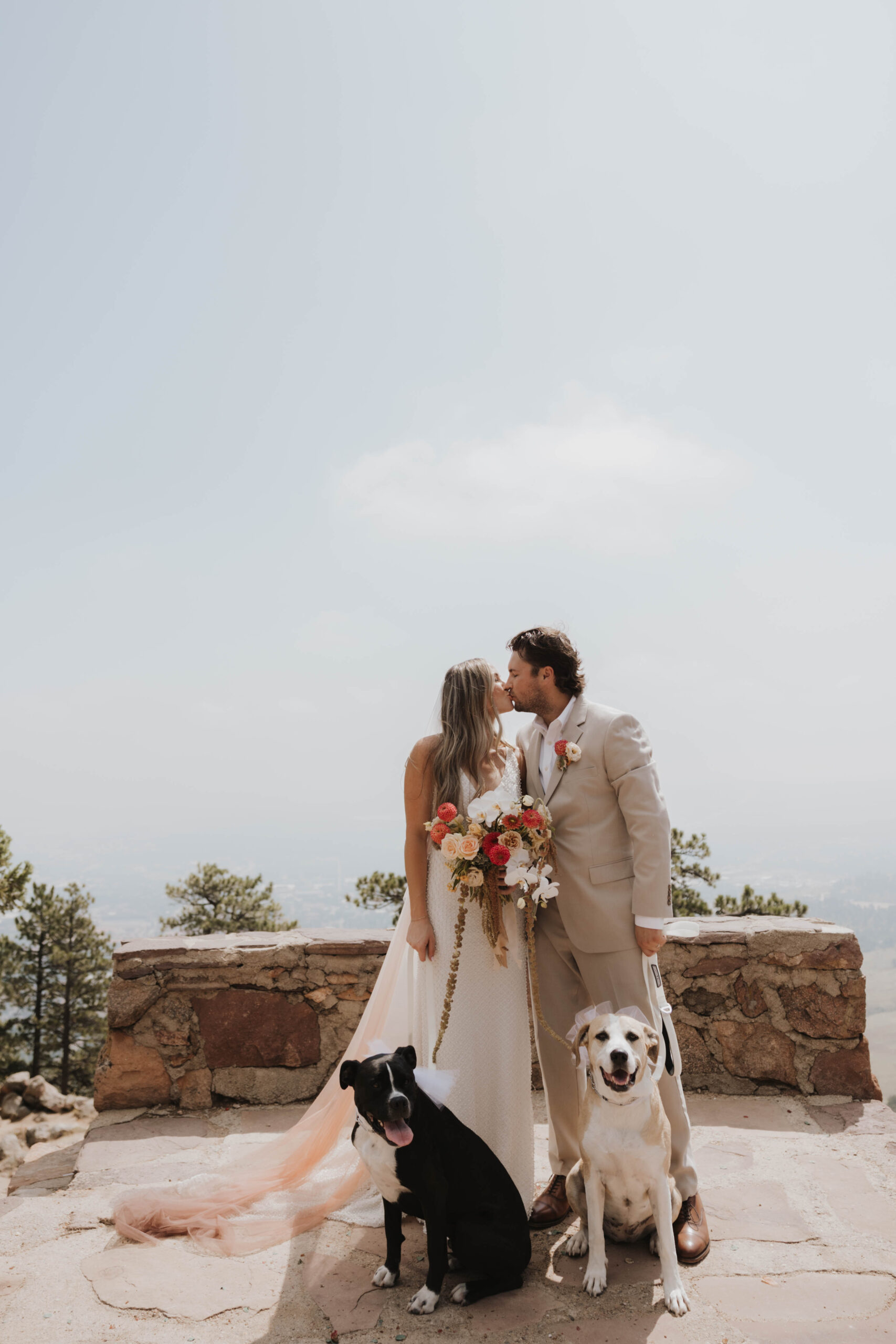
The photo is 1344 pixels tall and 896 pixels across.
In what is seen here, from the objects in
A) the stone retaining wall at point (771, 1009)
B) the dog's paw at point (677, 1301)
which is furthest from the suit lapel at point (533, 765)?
the stone retaining wall at point (771, 1009)

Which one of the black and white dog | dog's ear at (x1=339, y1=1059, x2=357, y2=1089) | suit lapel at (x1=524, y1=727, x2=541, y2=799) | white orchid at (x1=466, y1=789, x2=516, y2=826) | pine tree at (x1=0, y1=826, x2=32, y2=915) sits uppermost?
suit lapel at (x1=524, y1=727, x2=541, y2=799)

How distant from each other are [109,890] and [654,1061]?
103 metres

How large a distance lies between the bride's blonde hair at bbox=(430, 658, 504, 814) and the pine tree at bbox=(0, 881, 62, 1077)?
10678 millimetres

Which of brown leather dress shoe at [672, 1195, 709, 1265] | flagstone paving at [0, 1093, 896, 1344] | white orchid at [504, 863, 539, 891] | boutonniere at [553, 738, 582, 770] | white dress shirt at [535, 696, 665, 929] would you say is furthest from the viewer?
white dress shirt at [535, 696, 665, 929]

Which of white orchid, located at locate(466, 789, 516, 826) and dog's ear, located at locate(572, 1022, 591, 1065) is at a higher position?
white orchid, located at locate(466, 789, 516, 826)

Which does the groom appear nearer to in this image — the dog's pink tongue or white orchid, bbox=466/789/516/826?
white orchid, bbox=466/789/516/826

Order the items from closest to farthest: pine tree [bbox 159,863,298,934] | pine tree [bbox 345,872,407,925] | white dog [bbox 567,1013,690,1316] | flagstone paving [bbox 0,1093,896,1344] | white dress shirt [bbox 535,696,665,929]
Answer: flagstone paving [bbox 0,1093,896,1344], white dog [bbox 567,1013,690,1316], white dress shirt [bbox 535,696,665,929], pine tree [bbox 345,872,407,925], pine tree [bbox 159,863,298,934]

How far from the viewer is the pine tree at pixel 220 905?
11.0 metres

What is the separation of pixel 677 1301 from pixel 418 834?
1.76 m

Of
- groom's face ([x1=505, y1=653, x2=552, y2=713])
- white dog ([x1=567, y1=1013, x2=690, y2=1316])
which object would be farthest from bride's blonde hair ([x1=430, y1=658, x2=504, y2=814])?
white dog ([x1=567, y1=1013, x2=690, y2=1316])

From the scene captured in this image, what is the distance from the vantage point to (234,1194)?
324 centimetres

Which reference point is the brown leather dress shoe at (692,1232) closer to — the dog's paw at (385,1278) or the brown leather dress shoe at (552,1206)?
the brown leather dress shoe at (552,1206)

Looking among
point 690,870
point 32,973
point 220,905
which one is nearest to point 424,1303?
point 690,870

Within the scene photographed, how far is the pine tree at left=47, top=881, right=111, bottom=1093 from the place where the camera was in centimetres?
1169
